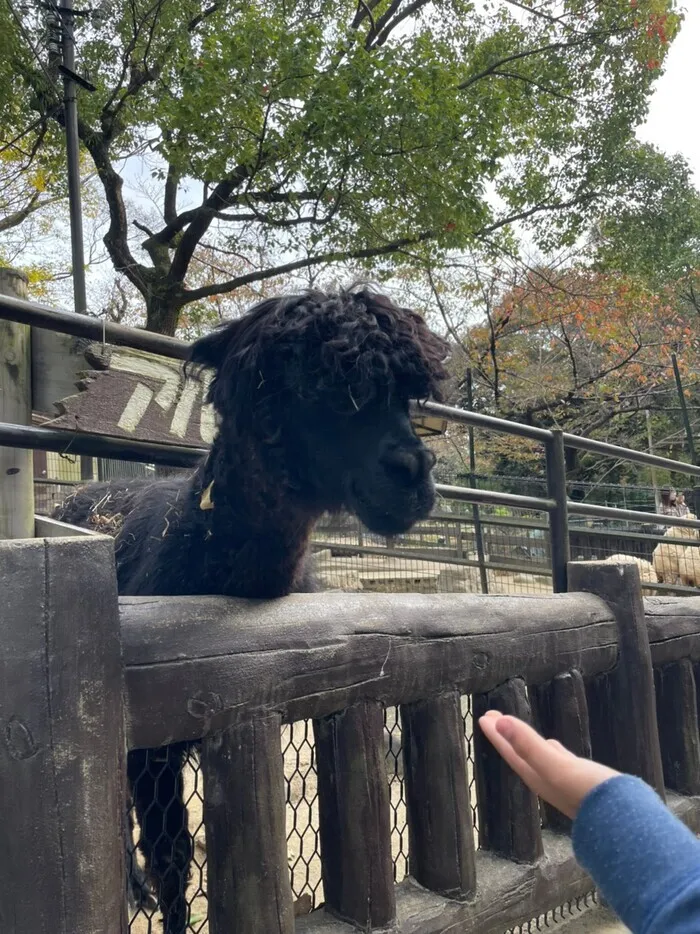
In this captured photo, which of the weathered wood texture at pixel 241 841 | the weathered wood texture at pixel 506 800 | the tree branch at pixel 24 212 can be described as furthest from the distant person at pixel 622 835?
the tree branch at pixel 24 212

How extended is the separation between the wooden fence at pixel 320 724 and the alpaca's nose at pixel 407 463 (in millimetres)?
438

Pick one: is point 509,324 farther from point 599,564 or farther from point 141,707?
point 141,707

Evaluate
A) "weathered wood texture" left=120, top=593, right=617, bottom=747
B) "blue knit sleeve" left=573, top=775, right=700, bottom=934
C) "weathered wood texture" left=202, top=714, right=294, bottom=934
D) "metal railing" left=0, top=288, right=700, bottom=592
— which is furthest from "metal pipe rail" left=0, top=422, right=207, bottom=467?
"blue knit sleeve" left=573, top=775, right=700, bottom=934

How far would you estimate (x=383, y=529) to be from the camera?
1.97 metres

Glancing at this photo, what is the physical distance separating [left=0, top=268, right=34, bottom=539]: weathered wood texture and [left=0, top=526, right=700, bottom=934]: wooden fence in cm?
51

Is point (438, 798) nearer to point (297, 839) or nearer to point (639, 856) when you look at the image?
point (639, 856)

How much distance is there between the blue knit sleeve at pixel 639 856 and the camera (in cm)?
76

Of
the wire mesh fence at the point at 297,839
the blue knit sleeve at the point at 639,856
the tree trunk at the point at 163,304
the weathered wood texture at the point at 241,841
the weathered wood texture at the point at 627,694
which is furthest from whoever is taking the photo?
the tree trunk at the point at 163,304

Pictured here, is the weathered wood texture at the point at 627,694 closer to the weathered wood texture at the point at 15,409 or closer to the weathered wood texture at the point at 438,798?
the weathered wood texture at the point at 438,798

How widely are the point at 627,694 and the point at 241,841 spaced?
1.88 meters

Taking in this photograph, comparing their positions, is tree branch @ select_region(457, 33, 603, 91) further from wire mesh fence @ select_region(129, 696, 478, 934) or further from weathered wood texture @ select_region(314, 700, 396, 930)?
weathered wood texture @ select_region(314, 700, 396, 930)

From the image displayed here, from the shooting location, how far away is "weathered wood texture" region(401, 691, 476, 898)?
212 cm

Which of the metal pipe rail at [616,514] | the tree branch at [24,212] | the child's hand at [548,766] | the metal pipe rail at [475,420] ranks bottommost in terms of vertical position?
the child's hand at [548,766]

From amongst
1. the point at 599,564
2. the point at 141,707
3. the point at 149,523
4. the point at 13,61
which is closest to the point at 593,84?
the point at 13,61
